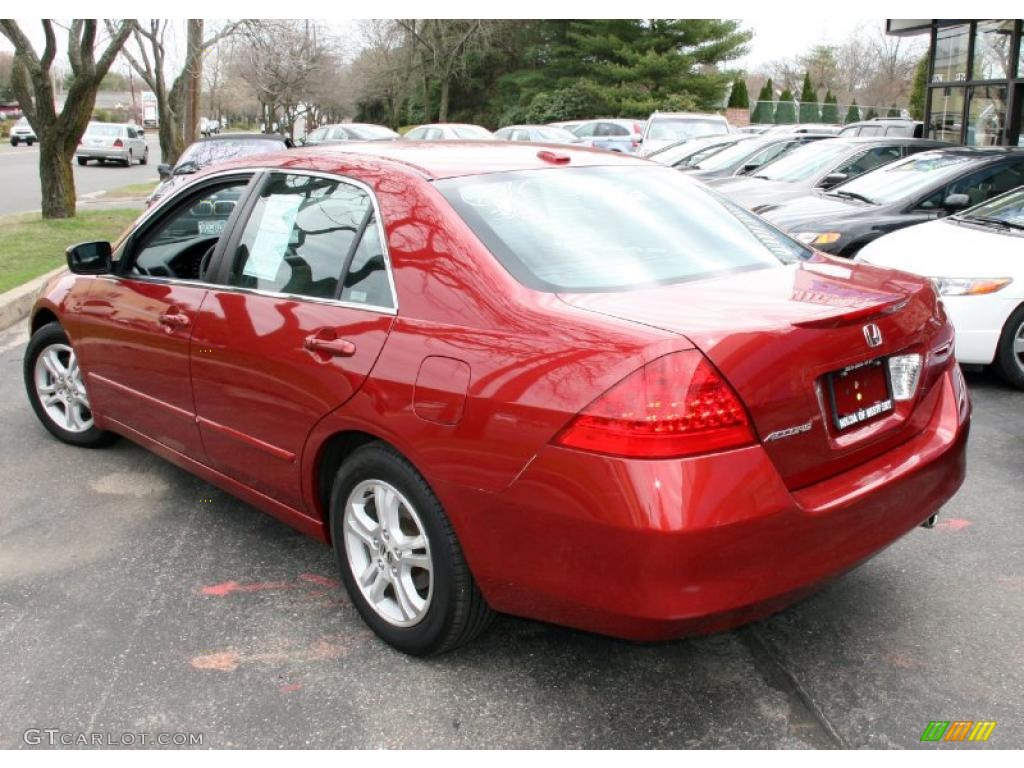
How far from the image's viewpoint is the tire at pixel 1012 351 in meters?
6.33

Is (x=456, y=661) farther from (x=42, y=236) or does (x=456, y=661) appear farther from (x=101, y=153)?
(x=101, y=153)

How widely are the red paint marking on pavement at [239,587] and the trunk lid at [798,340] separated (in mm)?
1697

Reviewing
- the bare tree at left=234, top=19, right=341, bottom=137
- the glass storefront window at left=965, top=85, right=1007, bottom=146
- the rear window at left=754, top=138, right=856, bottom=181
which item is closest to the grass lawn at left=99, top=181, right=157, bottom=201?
the bare tree at left=234, top=19, right=341, bottom=137

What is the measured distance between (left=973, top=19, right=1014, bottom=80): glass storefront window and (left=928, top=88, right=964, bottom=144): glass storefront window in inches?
25.0

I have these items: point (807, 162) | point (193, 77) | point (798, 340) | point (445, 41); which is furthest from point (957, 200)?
point (445, 41)

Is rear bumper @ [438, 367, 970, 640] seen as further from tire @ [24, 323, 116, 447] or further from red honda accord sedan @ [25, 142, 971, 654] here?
tire @ [24, 323, 116, 447]

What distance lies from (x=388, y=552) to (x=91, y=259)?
7.59ft

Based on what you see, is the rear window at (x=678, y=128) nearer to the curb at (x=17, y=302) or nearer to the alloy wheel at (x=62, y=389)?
the curb at (x=17, y=302)

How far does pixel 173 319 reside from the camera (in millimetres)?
4059

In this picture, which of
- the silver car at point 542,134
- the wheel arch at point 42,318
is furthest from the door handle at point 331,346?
the silver car at point 542,134

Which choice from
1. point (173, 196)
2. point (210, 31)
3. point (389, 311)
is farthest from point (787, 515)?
point (210, 31)

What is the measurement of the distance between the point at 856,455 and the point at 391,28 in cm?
5494

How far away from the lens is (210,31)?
1596 inches

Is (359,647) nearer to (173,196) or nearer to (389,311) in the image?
(389,311)
